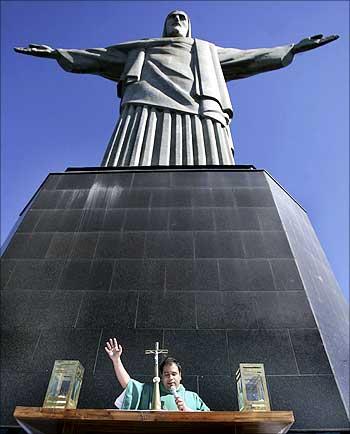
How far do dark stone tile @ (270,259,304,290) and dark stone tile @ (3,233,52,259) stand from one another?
3.87 m

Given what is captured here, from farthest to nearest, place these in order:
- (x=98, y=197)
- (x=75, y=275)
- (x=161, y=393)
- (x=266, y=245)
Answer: (x=98, y=197) < (x=266, y=245) < (x=75, y=275) < (x=161, y=393)

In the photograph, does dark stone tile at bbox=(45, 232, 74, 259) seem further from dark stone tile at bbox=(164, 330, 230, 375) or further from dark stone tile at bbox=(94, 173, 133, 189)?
dark stone tile at bbox=(164, 330, 230, 375)

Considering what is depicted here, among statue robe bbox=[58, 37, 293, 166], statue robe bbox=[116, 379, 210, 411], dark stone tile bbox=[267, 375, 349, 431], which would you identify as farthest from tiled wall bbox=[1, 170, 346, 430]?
statue robe bbox=[58, 37, 293, 166]

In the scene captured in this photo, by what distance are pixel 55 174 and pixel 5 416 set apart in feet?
17.2

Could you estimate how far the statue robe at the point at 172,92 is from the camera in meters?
10.4

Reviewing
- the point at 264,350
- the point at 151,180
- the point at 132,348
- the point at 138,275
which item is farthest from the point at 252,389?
the point at 151,180

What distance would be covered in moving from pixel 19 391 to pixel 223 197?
4827 mm

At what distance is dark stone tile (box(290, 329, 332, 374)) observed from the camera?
5055 mm

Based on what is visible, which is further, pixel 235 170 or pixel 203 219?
pixel 235 170

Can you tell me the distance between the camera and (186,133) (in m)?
10.7

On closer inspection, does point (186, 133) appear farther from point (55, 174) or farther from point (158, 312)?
point (158, 312)

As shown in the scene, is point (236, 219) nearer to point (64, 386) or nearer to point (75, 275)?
point (75, 275)

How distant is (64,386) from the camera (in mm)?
3830

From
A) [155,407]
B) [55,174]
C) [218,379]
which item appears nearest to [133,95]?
[55,174]
